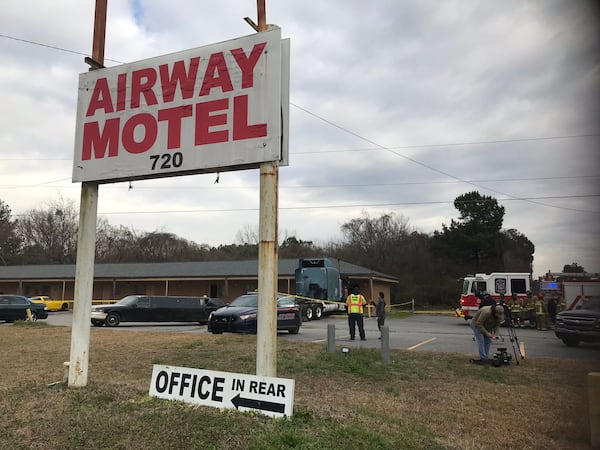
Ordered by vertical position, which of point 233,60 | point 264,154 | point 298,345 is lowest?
point 298,345

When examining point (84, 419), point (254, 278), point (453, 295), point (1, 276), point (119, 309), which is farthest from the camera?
point (453, 295)

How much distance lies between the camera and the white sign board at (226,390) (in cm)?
546

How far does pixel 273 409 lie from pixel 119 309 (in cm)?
1824

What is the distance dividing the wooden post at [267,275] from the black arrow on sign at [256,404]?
15.6 inches

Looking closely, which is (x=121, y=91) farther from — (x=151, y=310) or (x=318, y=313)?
(x=318, y=313)

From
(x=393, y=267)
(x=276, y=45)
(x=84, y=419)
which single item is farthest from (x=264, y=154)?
(x=393, y=267)

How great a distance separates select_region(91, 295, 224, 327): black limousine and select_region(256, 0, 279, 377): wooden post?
689 inches

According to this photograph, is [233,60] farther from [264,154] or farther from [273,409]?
[273,409]

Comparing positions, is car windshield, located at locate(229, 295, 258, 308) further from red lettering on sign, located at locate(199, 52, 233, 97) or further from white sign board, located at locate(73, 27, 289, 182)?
red lettering on sign, located at locate(199, 52, 233, 97)

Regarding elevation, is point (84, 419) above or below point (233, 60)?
below

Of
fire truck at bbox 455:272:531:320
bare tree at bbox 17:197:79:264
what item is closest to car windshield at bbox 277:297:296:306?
fire truck at bbox 455:272:531:320

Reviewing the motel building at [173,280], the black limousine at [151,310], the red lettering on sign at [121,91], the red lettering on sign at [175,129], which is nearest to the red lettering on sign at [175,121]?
the red lettering on sign at [175,129]

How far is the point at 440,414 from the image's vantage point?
6.05 m

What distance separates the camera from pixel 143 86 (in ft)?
24.0
